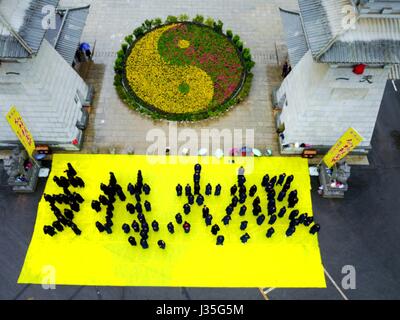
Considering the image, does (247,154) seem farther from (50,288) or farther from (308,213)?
(50,288)

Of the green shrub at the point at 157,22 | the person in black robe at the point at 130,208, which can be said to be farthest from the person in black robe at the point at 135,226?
the green shrub at the point at 157,22

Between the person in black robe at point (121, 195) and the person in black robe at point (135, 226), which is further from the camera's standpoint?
the person in black robe at point (121, 195)

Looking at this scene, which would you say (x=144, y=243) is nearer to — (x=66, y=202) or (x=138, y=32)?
(x=66, y=202)

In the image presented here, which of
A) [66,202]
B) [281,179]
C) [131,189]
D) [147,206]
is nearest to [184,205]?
[147,206]

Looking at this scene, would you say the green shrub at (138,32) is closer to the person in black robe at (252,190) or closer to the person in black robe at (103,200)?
the person in black robe at (103,200)

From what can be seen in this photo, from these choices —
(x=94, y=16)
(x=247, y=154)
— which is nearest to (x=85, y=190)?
(x=247, y=154)

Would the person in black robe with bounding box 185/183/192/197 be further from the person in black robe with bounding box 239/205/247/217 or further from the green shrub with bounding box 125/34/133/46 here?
the green shrub with bounding box 125/34/133/46

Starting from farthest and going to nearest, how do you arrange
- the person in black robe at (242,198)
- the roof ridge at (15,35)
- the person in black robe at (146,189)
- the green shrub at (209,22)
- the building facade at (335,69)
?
the green shrub at (209,22)
the person in black robe at (146,189)
the person in black robe at (242,198)
the building facade at (335,69)
the roof ridge at (15,35)
